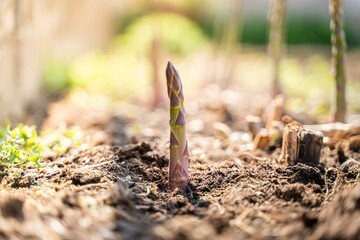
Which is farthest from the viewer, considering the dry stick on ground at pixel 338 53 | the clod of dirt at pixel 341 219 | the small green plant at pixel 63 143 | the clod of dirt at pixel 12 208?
the dry stick on ground at pixel 338 53

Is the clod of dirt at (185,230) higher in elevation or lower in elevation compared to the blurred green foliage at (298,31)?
lower

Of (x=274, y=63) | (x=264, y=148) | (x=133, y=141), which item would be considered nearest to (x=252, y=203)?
(x=264, y=148)

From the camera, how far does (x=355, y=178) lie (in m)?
2.85

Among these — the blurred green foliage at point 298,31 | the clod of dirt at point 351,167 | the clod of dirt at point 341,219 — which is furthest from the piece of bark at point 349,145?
the blurred green foliage at point 298,31

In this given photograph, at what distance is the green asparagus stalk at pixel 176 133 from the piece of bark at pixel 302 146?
665 mm

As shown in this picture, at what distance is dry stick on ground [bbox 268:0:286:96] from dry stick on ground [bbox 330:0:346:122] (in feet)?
3.22

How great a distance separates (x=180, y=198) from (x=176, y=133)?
351mm

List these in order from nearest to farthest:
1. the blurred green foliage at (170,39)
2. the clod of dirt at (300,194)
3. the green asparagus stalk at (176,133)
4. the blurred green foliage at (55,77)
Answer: the clod of dirt at (300,194) < the green asparagus stalk at (176,133) < the blurred green foliage at (55,77) < the blurred green foliage at (170,39)

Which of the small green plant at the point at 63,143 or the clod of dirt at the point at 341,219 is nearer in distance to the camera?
the clod of dirt at the point at 341,219

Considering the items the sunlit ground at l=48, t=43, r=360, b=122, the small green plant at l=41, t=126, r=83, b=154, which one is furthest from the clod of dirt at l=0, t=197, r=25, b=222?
the sunlit ground at l=48, t=43, r=360, b=122

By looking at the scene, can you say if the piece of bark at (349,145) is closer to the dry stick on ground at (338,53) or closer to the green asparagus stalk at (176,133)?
the dry stick on ground at (338,53)

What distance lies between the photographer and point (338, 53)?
13.1 feet

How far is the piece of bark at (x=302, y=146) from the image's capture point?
297 centimetres

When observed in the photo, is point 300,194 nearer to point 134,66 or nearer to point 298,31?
point 134,66
